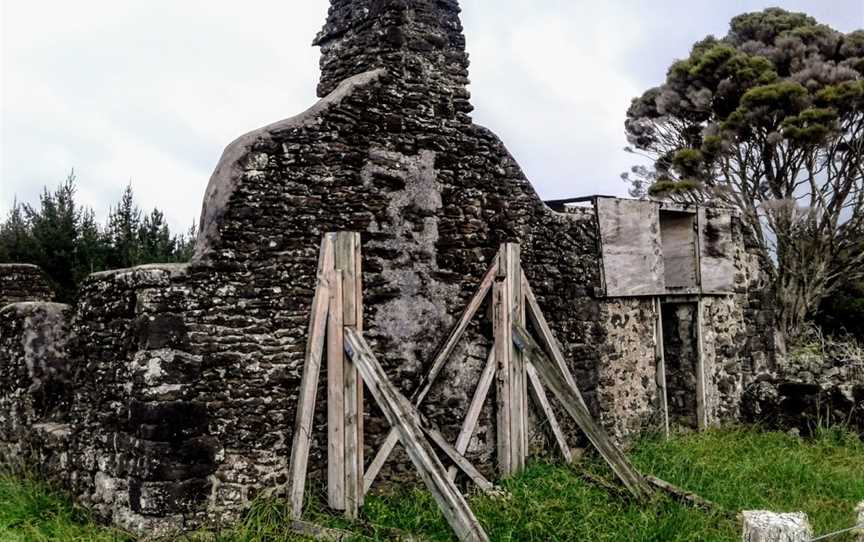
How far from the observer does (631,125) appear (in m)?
20.6

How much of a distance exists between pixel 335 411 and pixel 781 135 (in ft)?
43.7

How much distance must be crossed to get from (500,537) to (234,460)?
182 cm

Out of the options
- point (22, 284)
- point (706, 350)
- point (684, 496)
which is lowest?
point (684, 496)

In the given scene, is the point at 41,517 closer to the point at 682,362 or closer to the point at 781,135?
the point at 682,362

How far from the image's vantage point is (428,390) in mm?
6738

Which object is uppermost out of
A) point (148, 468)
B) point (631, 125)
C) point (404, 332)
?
point (631, 125)

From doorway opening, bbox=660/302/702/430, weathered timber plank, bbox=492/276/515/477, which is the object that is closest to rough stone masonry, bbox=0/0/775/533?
weathered timber plank, bbox=492/276/515/477

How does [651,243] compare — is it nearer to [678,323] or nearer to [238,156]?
[678,323]

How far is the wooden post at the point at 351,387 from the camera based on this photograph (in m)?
5.93

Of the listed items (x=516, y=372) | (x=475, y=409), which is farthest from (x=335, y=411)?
(x=516, y=372)

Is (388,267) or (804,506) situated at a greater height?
(388,267)

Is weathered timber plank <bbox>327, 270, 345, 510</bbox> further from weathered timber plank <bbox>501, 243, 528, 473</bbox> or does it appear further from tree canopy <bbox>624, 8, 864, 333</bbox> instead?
tree canopy <bbox>624, 8, 864, 333</bbox>

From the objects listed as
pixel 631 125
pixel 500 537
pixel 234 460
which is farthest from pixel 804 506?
pixel 631 125

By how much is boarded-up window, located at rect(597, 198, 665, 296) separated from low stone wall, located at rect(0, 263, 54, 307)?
21.3 ft
